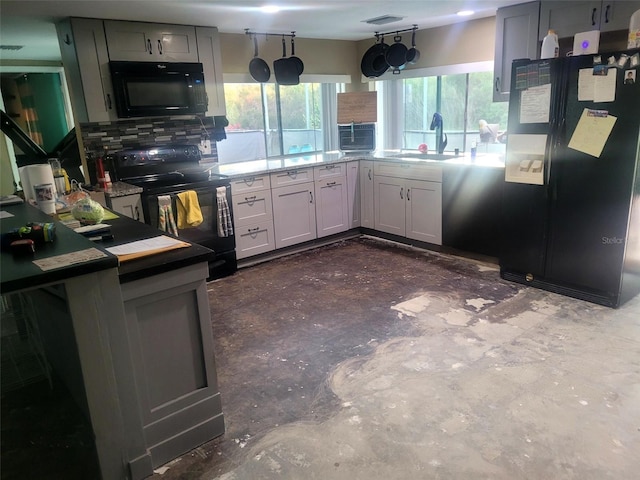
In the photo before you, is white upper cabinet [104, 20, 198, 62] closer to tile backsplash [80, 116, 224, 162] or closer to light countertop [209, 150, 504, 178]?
tile backsplash [80, 116, 224, 162]

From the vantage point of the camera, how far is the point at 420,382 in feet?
8.03

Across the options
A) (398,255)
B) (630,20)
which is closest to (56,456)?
(398,255)

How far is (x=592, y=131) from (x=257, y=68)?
10.0ft

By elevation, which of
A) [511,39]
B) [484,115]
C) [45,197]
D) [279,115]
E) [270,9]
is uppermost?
[270,9]

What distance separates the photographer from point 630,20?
3.05 metres

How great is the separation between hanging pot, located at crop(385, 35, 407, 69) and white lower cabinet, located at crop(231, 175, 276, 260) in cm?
189

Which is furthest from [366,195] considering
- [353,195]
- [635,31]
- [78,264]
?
[78,264]

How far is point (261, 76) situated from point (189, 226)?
5.97 ft

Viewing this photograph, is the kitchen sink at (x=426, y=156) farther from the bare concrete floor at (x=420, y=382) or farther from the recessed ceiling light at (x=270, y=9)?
the recessed ceiling light at (x=270, y=9)

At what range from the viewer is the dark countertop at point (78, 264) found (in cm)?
→ 145

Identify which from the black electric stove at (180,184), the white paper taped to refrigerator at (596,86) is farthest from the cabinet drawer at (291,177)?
the white paper taped to refrigerator at (596,86)

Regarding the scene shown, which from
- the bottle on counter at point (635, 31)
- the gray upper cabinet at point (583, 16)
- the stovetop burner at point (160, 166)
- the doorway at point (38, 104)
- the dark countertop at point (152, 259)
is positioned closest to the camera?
the dark countertop at point (152, 259)

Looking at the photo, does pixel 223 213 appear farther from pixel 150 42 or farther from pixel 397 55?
pixel 397 55

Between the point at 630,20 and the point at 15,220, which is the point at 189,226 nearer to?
the point at 15,220
